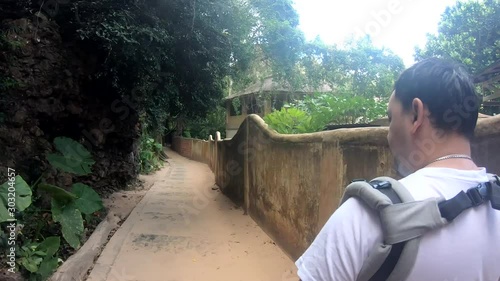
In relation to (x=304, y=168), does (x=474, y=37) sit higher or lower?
higher

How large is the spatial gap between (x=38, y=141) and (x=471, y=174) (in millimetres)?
6879

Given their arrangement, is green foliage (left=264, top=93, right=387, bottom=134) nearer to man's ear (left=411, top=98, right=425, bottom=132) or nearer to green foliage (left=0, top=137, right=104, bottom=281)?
green foliage (left=0, top=137, right=104, bottom=281)

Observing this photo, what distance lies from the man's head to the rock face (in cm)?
548

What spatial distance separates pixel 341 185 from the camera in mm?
3221

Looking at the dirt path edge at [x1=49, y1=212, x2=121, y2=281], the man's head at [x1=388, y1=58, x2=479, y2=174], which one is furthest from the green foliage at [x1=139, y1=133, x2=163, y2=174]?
the man's head at [x1=388, y1=58, x2=479, y2=174]

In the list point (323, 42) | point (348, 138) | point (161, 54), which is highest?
point (323, 42)

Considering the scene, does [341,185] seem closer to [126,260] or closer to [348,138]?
[348,138]

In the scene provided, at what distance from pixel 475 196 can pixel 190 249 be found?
4.94 meters

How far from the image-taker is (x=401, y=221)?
810 millimetres

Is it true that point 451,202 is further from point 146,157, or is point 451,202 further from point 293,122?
point 146,157

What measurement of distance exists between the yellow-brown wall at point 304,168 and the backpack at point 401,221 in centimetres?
130

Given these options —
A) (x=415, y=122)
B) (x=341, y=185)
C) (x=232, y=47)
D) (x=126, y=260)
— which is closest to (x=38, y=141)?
(x=126, y=260)

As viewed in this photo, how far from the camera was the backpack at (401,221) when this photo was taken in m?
0.81

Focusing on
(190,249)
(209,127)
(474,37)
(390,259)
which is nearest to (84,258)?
(190,249)
